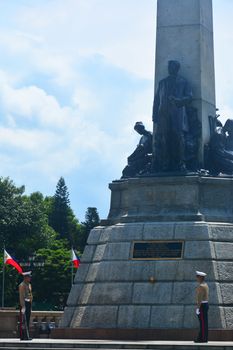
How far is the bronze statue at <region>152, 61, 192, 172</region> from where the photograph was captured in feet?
84.3

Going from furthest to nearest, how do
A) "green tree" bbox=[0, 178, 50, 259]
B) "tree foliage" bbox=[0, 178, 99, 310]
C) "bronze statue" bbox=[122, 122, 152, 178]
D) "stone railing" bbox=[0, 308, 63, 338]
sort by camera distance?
"green tree" bbox=[0, 178, 50, 259], "tree foliage" bbox=[0, 178, 99, 310], "stone railing" bbox=[0, 308, 63, 338], "bronze statue" bbox=[122, 122, 152, 178]

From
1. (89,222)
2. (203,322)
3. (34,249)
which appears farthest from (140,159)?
(89,222)

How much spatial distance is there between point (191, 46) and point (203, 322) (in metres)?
8.59

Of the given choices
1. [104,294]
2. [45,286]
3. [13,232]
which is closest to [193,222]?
[104,294]

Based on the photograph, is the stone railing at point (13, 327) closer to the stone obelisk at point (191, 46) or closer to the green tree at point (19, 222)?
the stone obelisk at point (191, 46)

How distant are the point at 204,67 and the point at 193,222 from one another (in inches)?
183

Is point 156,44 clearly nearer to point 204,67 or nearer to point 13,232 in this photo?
point 204,67

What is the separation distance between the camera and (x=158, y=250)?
959 inches

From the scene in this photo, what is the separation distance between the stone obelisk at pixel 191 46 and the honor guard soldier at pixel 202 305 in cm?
548

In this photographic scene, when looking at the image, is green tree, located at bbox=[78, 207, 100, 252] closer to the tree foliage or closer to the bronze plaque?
the tree foliage

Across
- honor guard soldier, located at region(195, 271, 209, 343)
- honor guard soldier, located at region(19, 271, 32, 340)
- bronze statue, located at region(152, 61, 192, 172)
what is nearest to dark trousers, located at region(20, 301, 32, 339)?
honor guard soldier, located at region(19, 271, 32, 340)

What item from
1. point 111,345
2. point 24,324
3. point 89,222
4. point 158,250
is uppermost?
point 89,222

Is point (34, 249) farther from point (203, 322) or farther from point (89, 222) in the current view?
point (203, 322)

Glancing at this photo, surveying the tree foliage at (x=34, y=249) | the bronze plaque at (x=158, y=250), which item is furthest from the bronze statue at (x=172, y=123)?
the tree foliage at (x=34, y=249)
